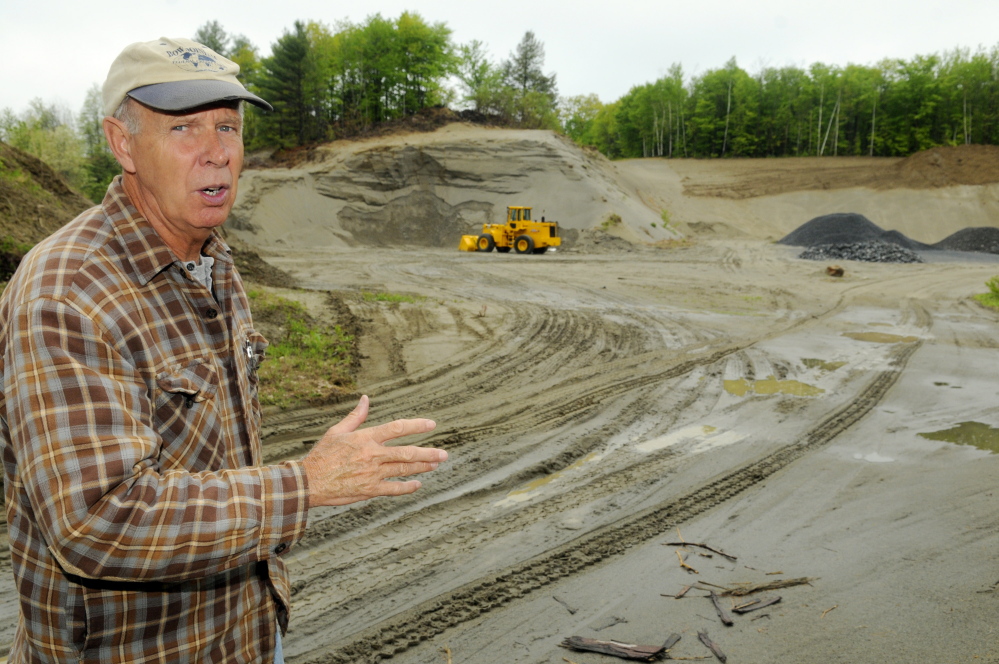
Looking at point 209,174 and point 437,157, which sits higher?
point 437,157

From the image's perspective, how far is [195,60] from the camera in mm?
1599

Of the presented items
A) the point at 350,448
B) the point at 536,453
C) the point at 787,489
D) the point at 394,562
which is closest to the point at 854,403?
the point at 787,489

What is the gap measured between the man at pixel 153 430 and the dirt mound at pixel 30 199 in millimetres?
9140

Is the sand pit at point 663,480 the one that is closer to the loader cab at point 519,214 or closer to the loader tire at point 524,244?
the loader tire at point 524,244

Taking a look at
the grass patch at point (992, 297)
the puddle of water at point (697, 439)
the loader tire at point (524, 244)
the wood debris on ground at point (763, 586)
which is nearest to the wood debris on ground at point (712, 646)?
the wood debris on ground at point (763, 586)

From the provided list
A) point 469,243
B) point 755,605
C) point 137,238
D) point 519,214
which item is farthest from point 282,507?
point 469,243

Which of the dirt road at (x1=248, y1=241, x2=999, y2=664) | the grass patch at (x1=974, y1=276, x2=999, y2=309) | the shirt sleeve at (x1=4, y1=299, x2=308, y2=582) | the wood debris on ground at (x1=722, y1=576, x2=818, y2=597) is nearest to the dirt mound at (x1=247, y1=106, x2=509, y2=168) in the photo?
the dirt road at (x1=248, y1=241, x2=999, y2=664)

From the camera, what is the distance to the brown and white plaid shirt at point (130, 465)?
49.3 inches

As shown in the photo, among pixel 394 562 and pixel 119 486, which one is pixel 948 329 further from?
pixel 119 486

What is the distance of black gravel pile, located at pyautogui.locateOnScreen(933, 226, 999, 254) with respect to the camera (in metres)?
30.6

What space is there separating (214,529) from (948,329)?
14.5m

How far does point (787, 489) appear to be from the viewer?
5422 mm

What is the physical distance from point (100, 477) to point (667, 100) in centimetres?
6542

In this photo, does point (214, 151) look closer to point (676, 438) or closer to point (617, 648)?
point (617, 648)
